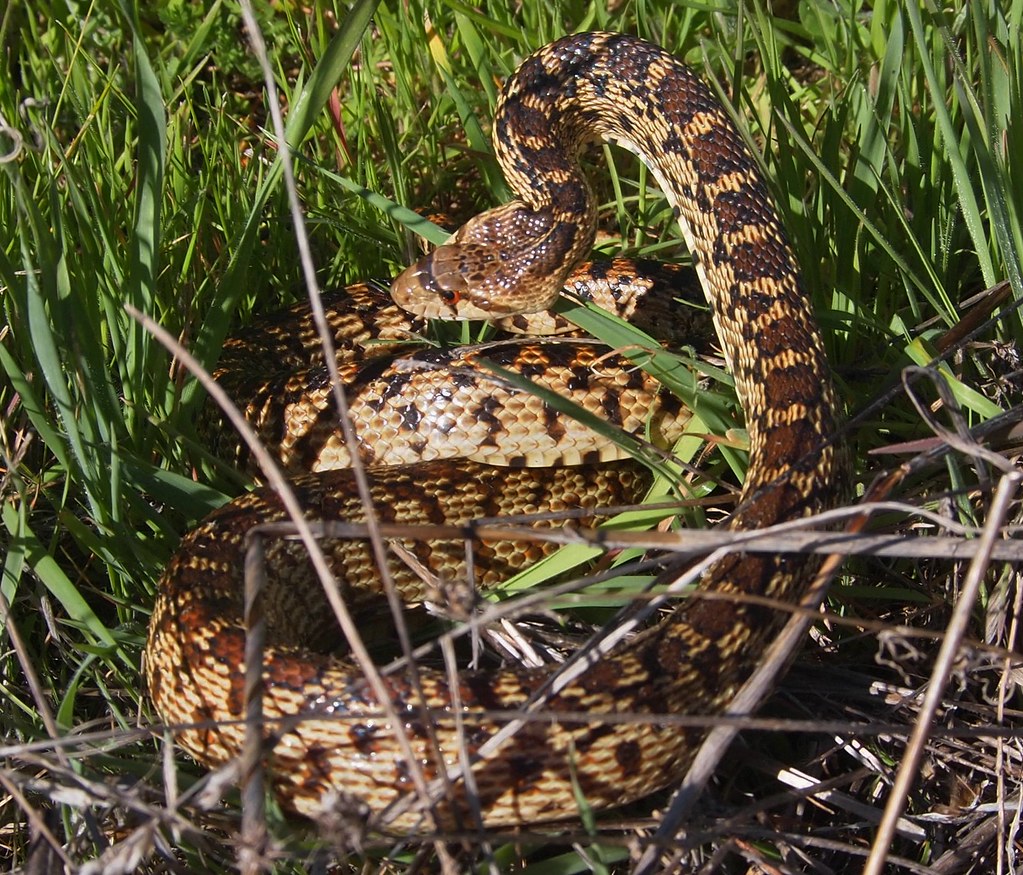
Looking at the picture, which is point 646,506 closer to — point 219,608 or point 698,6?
point 219,608

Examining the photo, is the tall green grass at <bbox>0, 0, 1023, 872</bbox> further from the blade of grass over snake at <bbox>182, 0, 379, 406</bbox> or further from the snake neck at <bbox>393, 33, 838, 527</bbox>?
the snake neck at <bbox>393, 33, 838, 527</bbox>

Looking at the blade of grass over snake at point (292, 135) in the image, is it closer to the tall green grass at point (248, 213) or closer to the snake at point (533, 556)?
the tall green grass at point (248, 213)

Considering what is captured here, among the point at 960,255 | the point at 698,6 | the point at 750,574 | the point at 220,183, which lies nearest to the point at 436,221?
the point at 220,183

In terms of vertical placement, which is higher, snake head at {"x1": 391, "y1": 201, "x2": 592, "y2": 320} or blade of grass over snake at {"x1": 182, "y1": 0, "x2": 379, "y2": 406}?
blade of grass over snake at {"x1": 182, "y1": 0, "x2": 379, "y2": 406}

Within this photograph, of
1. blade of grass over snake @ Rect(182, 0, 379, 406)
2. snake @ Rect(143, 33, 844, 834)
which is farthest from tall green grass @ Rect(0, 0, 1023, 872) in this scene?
snake @ Rect(143, 33, 844, 834)

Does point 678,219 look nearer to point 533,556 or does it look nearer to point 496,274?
point 496,274

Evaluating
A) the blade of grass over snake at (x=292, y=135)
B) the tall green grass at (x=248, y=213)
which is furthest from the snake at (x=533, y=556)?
the blade of grass over snake at (x=292, y=135)
